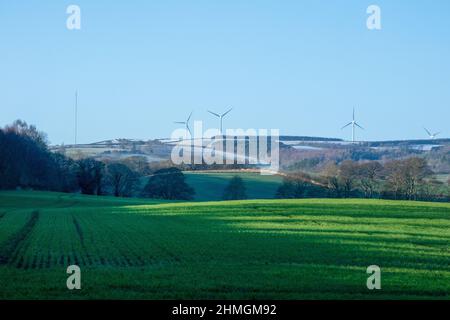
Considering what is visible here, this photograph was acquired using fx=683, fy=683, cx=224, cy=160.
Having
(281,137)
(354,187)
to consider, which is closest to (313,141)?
(281,137)

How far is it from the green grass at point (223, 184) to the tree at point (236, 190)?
88.1 inches

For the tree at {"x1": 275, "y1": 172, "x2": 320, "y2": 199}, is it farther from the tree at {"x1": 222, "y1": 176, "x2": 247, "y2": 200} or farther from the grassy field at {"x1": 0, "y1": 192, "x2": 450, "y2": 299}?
the grassy field at {"x1": 0, "y1": 192, "x2": 450, "y2": 299}

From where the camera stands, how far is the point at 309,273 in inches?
898

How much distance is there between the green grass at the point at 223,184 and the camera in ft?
371

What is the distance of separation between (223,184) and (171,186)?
12.5 m

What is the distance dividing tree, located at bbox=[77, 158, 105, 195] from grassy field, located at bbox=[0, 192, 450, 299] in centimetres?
5841

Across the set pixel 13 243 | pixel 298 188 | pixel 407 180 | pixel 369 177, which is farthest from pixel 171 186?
pixel 13 243

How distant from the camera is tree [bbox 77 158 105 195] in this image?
111250mm

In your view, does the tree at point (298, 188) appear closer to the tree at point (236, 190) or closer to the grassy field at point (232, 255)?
the tree at point (236, 190)

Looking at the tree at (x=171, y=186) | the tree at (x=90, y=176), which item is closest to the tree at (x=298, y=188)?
the tree at (x=171, y=186)

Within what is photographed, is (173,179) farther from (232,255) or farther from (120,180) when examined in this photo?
(232,255)

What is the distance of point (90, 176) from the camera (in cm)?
11269

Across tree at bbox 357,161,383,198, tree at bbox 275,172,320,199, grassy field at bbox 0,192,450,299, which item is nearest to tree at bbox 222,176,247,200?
tree at bbox 275,172,320,199

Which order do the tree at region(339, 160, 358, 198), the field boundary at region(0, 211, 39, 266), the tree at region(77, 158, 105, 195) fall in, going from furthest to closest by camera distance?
the tree at region(77, 158, 105, 195), the tree at region(339, 160, 358, 198), the field boundary at region(0, 211, 39, 266)
